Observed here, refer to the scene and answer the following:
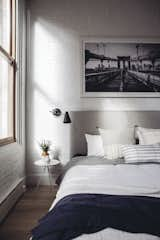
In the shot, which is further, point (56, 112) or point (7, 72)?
point (56, 112)

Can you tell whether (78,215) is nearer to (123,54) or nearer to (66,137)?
(66,137)

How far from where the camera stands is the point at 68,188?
6.08ft

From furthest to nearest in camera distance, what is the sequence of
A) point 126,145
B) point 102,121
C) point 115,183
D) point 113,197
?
point 102,121
point 126,145
point 115,183
point 113,197

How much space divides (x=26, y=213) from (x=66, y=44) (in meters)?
2.66

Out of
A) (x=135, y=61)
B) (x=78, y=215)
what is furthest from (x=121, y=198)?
(x=135, y=61)

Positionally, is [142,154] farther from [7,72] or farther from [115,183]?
[7,72]

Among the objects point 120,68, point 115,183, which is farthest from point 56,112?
point 115,183

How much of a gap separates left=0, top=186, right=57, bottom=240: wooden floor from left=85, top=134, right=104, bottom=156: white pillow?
0.83m

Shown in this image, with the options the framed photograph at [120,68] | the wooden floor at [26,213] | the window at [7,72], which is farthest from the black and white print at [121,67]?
the wooden floor at [26,213]

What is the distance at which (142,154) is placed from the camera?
2938 millimetres

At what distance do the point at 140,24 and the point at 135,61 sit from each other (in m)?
0.63

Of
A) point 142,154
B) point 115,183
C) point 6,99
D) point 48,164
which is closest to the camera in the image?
point 115,183

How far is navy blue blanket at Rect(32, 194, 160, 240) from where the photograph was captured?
119 centimetres

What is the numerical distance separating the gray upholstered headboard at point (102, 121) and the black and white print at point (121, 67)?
39cm
